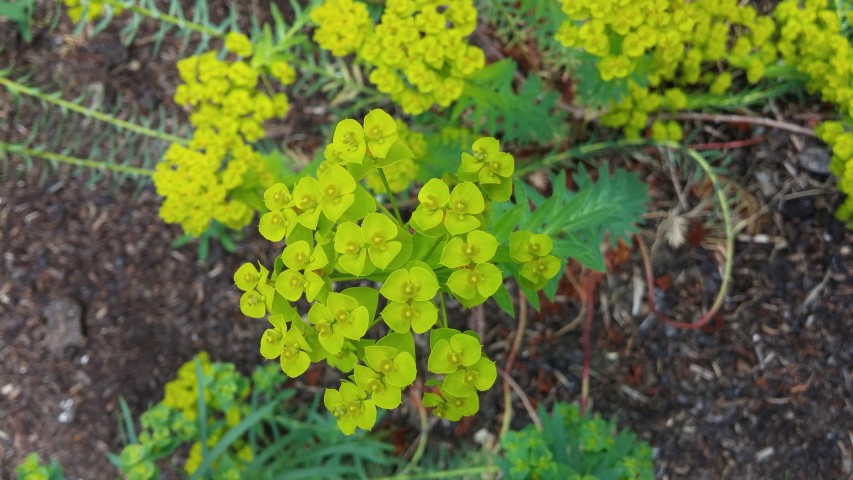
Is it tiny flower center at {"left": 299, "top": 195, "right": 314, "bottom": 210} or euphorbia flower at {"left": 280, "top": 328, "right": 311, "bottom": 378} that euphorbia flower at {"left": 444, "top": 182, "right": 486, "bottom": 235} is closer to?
tiny flower center at {"left": 299, "top": 195, "right": 314, "bottom": 210}

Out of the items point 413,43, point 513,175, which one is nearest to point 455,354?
point 513,175

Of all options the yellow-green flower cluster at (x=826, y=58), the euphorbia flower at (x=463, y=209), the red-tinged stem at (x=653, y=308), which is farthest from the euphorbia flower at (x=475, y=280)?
the red-tinged stem at (x=653, y=308)

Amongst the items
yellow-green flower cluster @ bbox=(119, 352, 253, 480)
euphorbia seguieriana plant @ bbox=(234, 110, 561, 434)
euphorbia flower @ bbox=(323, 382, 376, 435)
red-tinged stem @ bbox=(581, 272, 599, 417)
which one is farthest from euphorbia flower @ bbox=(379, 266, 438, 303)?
red-tinged stem @ bbox=(581, 272, 599, 417)

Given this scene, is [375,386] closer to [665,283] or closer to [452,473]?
[452,473]

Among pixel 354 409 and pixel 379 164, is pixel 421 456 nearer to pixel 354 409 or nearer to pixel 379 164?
pixel 354 409

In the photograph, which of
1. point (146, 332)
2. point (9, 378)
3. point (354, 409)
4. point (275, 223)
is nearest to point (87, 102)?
point (146, 332)

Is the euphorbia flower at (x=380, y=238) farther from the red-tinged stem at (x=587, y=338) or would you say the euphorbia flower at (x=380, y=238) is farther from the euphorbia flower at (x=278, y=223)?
the red-tinged stem at (x=587, y=338)
